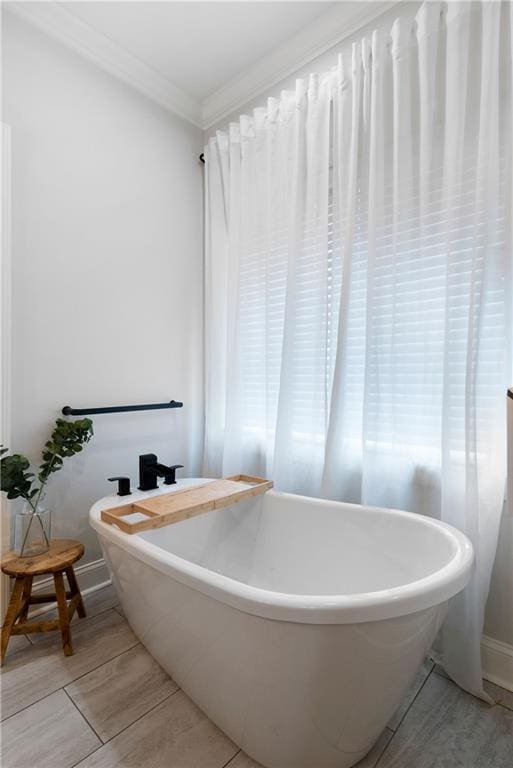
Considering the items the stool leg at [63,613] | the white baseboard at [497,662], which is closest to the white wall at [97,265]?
the stool leg at [63,613]

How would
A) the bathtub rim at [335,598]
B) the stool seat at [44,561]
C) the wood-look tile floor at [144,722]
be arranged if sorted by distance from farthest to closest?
the stool seat at [44,561]
the wood-look tile floor at [144,722]
the bathtub rim at [335,598]

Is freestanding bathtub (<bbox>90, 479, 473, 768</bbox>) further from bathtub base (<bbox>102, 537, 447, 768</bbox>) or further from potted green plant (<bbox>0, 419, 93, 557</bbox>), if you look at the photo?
potted green plant (<bbox>0, 419, 93, 557</bbox>)

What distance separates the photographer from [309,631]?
0.84 meters

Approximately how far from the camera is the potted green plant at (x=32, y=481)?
4.89 ft

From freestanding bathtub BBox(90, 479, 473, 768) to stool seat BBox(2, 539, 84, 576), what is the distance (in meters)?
0.19

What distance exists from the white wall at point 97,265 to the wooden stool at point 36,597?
1.03 ft

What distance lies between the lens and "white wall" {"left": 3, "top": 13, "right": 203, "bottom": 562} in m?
1.72

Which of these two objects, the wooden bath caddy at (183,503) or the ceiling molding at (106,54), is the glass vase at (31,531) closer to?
the wooden bath caddy at (183,503)

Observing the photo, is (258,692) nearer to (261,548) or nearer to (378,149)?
(261,548)

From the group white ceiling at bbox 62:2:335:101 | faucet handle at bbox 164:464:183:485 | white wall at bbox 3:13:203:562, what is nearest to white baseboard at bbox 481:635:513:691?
faucet handle at bbox 164:464:183:485

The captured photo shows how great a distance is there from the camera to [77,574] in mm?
1889

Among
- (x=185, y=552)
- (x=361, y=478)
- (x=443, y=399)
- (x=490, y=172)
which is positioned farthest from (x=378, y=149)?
(x=185, y=552)

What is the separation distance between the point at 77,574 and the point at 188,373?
47.6 inches

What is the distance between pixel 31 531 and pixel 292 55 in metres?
2.54
